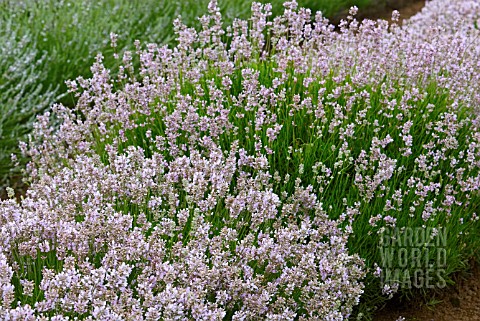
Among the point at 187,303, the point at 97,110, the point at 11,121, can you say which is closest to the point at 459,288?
the point at 187,303

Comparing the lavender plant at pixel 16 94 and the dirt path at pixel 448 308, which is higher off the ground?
the lavender plant at pixel 16 94

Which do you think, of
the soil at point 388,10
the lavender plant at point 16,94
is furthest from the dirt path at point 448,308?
the soil at point 388,10

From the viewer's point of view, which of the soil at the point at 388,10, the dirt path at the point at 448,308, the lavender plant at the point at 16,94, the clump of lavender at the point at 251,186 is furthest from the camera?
A: the soil at the point at 388,10

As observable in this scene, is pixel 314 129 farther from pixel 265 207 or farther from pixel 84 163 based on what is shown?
pixel 84 163

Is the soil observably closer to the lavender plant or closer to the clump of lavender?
the clump of lavender

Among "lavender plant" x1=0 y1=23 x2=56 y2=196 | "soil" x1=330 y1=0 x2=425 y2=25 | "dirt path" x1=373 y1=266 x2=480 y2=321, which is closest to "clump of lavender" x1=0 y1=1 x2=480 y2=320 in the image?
"dirt path" x1=373 y1=266 x2=480 y2=321

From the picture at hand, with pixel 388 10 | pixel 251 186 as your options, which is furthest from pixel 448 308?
pixel 388 10

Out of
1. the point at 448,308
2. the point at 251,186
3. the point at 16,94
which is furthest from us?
the point at 16,94

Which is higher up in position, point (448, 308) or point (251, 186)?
point (251, 186)

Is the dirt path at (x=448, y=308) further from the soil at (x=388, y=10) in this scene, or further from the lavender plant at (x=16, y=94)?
the soil at (x=388, y=10)

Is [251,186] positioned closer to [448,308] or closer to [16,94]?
[448,308]
